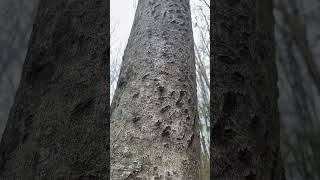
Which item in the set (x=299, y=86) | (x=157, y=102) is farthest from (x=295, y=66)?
(x=157, y=102)

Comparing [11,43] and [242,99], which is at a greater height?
[11,43]

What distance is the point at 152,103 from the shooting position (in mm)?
1124

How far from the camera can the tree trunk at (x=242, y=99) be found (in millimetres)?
682

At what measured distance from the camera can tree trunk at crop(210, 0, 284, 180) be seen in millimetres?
682

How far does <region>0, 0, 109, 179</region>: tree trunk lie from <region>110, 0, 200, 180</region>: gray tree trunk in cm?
40

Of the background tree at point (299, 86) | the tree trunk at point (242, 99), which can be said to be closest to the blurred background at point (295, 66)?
the background tree at point (299, 86)

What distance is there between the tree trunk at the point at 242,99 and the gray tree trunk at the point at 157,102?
32cm

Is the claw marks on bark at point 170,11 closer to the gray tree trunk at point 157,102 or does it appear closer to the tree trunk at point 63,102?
the gray tree trunk at point 157,102

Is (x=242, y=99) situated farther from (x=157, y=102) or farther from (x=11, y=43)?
(x=11, y=43)

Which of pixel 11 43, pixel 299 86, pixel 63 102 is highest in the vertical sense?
pixel 11 43

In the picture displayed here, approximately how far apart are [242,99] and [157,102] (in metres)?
→ 0.44


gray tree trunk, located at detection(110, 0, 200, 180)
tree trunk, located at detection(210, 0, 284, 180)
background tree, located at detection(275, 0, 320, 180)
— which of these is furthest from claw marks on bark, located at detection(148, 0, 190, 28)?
tree trunk, located at detection(210, 0, 284, 180)

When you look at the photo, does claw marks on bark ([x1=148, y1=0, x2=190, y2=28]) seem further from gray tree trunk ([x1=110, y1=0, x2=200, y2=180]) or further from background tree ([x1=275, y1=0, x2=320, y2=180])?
background tree ([x1=275, y1=0, x2=320, y2=180])

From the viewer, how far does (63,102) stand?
24.8 inches
